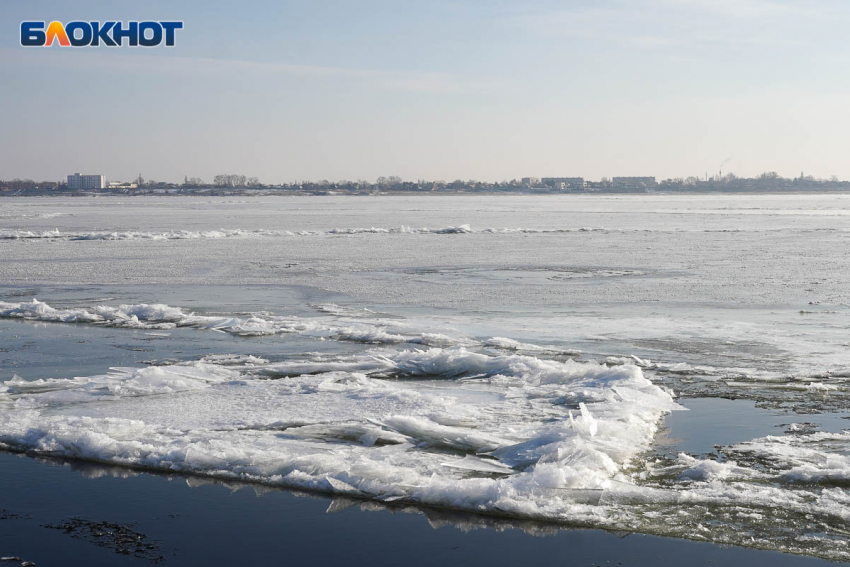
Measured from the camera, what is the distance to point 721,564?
15.5ft

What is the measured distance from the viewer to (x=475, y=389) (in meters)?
8.89

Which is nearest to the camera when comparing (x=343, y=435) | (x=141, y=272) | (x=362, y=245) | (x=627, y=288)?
(x=343, y=435)

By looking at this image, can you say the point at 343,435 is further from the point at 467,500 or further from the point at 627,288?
the point at 627,288

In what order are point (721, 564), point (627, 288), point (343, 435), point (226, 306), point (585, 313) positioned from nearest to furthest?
1. point (721, 564)
2. point (343, 435)
3. point (585, 313)
4. point (226, 306)
5. point (627, 288)

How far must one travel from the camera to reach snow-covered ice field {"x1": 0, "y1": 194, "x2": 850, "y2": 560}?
5.82 metres

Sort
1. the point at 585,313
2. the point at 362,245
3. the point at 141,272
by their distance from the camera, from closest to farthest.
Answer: the point at 585,313 → the point at 141,272 → the point at 362,245

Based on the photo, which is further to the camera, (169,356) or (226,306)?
(226,306)

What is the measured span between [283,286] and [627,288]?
6895 millimetres

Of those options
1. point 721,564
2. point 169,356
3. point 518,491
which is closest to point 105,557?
point 518,491

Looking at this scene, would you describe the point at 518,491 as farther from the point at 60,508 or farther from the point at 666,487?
the point at 60,508

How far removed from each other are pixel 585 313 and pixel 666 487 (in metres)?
8.07

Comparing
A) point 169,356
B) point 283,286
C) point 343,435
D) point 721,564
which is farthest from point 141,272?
point 721,564

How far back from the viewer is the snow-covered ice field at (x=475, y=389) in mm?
5824

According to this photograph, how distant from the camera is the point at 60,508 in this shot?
5547mm
